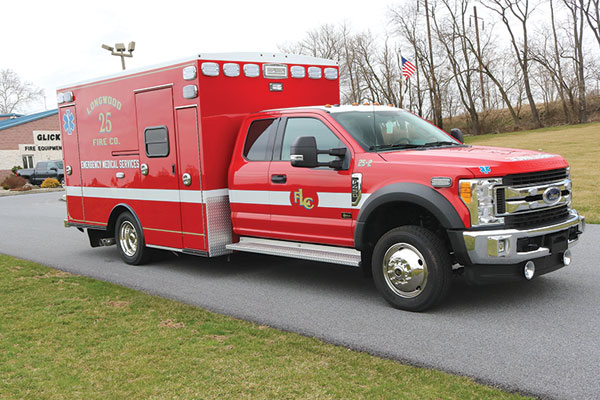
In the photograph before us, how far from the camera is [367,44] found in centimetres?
5503

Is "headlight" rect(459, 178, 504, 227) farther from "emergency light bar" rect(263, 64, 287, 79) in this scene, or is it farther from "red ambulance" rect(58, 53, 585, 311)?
"emergency light bar" rect(263, 64, 287, 79)

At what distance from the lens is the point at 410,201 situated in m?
5.67

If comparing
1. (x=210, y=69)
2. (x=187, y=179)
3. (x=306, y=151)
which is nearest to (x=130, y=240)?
(x=187, y=179)

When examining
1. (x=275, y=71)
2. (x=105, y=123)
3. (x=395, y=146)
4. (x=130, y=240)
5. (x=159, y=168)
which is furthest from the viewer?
(x=130, y=240)

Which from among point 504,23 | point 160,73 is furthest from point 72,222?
point 504,23

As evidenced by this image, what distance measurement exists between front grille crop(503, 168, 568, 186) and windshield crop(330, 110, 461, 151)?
4.07ft

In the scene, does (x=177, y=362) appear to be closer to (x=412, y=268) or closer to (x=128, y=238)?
(x=412, y=268)

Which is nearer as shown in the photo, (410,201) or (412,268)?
(410,201)

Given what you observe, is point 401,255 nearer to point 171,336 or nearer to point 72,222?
point 171,336

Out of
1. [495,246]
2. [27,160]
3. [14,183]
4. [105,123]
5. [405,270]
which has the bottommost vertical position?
[405,270]

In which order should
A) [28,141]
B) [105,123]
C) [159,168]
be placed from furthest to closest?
1. [28,141]
2. [105,123]
3. [159,168]

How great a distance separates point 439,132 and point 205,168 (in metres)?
2.90

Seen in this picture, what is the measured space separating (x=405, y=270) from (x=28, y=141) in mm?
51491

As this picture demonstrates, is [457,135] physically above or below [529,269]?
above
